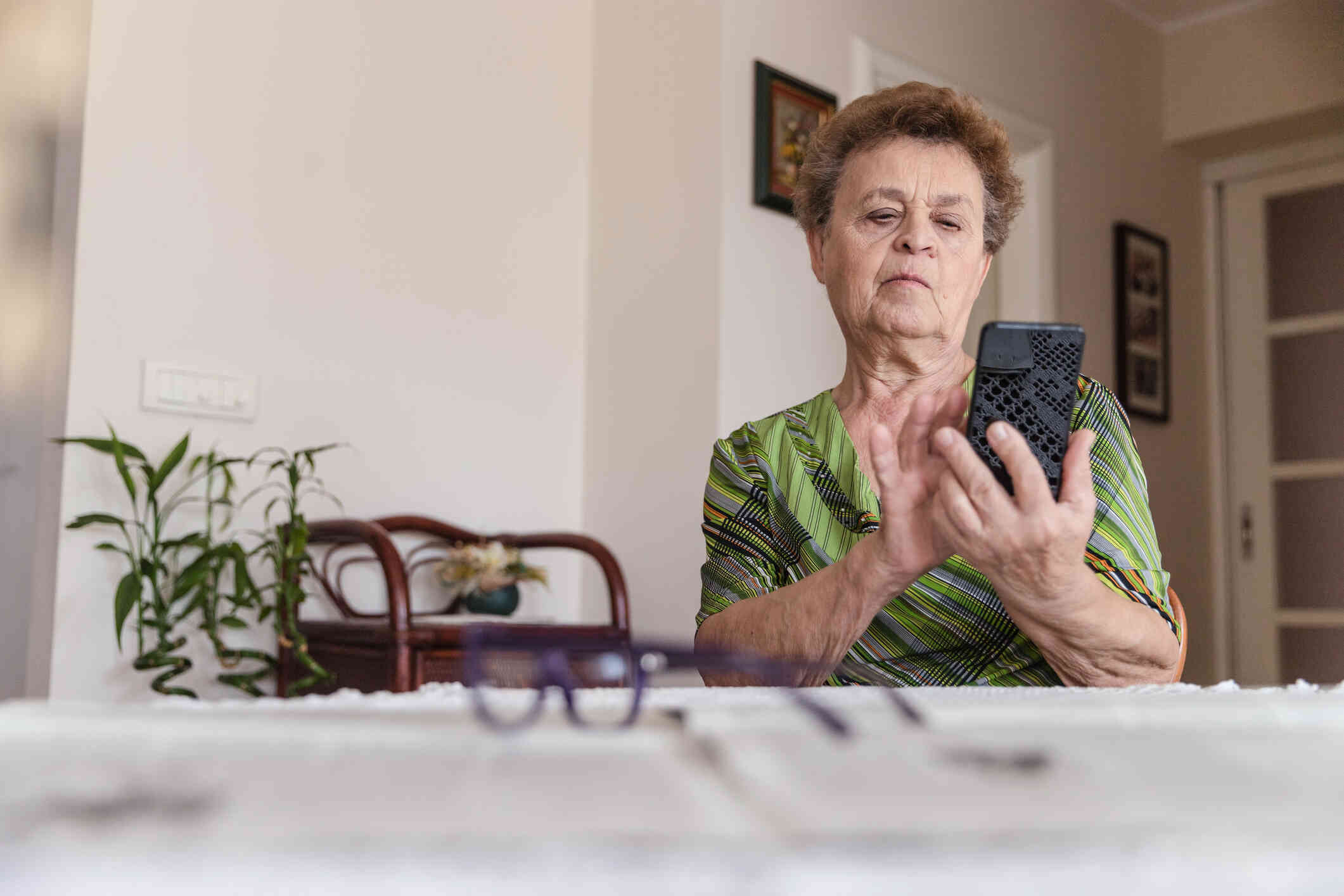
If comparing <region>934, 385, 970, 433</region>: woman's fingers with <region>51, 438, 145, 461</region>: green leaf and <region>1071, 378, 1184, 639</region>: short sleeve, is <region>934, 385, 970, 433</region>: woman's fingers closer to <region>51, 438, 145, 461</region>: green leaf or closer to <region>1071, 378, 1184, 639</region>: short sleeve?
<region>1071, 378, 1184, 639</region>: short sleeve

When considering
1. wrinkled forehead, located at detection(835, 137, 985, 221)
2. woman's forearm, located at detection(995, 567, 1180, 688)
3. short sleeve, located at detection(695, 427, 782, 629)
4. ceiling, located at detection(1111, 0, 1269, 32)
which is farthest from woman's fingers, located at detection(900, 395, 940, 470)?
ceiling, located at detection(1111, 0, 1269, 32)

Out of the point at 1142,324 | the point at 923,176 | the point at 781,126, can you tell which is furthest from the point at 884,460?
the point at 1142,324

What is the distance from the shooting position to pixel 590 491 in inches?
117

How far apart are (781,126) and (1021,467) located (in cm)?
225

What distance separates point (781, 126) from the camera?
2844mm

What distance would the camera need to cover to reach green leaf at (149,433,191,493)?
2.04m

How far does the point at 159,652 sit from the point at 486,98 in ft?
5.14

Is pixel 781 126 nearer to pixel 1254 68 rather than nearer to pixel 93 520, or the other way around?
pixel 93 520

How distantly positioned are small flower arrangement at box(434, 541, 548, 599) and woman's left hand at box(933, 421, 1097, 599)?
1.79 metres

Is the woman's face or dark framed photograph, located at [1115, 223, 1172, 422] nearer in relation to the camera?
the woman's face

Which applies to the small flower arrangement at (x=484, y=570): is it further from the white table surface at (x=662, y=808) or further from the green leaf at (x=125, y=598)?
A: the white table surface at (x=662, y=808)

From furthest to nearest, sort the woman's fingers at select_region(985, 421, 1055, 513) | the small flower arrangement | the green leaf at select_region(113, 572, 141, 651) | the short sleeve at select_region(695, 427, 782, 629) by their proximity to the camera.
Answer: the small flower arrangement
the green leaf at select_region(113, 572, 141, 651)
the short sleeve at select_region(695, 427, 782, 629)
the woman's fingers at select_region(985, 421, 1055, 513)

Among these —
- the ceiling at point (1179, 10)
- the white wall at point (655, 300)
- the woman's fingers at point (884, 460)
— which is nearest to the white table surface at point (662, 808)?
the woman's fingers at point (884, 460)

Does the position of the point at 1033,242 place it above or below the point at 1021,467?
above
